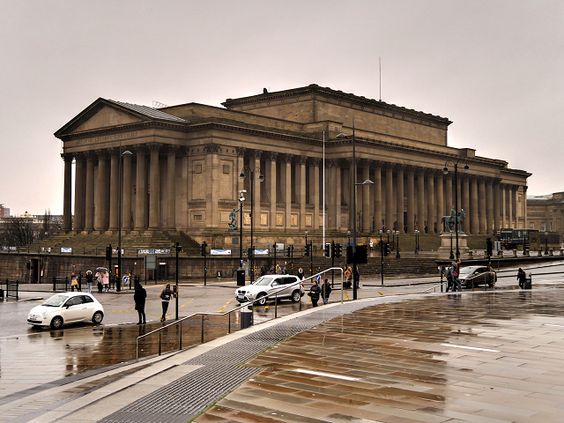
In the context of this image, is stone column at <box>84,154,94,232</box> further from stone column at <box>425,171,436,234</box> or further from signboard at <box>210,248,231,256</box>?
stone column at <box>425,171,436,234</box>

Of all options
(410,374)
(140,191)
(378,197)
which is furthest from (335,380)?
(378,197)

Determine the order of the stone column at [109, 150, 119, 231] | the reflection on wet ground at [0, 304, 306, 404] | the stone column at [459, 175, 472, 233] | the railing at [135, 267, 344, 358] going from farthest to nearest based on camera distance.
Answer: the stone column at [459, 175, 472, 233], the stone column at [109, 150, 119, 231], the railing at [135, 267, 344, 358], the reflection on wet ground at [0, 304, 306, 404]

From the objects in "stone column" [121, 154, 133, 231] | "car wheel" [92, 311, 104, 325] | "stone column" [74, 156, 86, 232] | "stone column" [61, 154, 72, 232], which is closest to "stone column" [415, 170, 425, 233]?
"stone column" [121, 154, 133, 231]

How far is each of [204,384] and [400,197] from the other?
89049 millimetres

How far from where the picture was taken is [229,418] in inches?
428

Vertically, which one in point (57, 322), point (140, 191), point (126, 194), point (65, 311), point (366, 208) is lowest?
point (57, 322)

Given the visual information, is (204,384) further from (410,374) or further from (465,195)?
(465,195)

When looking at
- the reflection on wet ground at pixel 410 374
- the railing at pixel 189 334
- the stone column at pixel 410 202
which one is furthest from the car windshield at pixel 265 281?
the stone column at pixel 410 202

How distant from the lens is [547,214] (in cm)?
17662

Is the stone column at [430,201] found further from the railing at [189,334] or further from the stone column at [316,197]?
the railing at [189,334]

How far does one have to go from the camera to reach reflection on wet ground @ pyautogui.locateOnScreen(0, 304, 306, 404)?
57.5 feet

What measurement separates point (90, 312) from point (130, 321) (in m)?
1.83

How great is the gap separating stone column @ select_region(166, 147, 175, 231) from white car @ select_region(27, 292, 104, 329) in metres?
48.3

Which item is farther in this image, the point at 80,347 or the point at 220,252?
the point at 220,252
